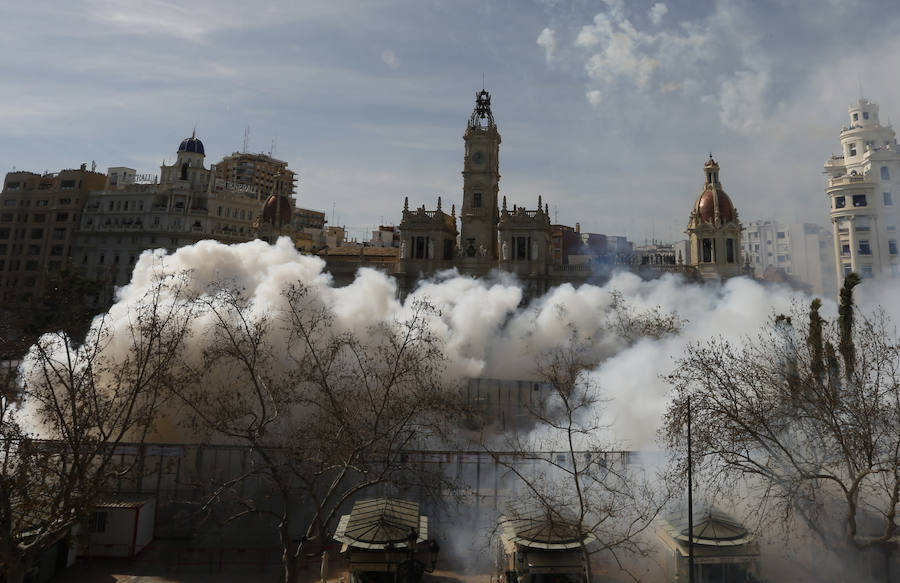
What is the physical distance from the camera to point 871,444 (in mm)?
17406

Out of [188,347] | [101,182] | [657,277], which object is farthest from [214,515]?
[101,182]

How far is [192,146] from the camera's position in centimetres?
7612

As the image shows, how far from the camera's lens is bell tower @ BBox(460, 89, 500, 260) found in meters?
57.7

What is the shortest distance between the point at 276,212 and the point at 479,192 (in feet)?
71.0

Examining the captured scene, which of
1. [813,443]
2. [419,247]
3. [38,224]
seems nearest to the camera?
[813,443]

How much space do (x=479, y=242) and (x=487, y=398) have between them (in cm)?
2094

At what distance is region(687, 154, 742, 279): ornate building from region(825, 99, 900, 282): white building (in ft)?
39.1

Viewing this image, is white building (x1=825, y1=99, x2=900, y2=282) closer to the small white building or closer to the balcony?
the balcony

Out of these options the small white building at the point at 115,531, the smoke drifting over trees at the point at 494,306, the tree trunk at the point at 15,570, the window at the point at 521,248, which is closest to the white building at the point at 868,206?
the smoke drifting over trees at the point at 494,306

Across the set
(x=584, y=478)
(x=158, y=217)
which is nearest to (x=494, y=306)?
(x=584, y=478)

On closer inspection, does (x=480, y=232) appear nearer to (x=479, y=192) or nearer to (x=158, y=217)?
(x=479, y=192)

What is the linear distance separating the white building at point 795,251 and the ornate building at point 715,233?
2281 cm

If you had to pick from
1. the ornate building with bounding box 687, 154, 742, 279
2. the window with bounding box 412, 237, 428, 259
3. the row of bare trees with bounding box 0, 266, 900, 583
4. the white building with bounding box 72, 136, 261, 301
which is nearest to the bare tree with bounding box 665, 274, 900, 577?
the row of bare trees with bounding box 0, 266, 900, 583

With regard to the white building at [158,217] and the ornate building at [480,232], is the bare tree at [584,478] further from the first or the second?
the white building at [158,217]
